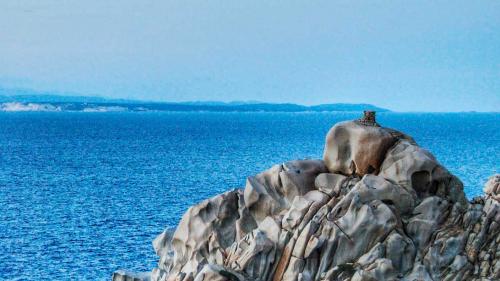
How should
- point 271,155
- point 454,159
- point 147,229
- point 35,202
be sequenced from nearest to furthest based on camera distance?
point 147,229 < point 35,202 < point 454,159 < point 271,155

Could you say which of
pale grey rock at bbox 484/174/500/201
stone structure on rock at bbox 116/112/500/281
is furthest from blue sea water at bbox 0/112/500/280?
pale grey rock at bbox 484/174/500/201

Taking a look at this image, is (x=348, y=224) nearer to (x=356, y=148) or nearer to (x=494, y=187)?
(x=356, y=148)

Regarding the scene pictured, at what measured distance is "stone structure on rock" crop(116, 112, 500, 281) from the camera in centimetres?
4559

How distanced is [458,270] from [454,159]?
433ft

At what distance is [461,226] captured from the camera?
47844 millimetres

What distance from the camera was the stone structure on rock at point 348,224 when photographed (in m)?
45.6

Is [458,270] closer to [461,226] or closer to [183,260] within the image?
[461,226]

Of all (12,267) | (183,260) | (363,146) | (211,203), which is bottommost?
(12,267)

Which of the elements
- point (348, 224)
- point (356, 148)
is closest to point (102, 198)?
point (356, 148)

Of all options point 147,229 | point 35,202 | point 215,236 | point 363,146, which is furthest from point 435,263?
point 35,202

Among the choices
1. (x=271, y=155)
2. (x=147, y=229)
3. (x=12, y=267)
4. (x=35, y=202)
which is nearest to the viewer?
(x=12, y=267)

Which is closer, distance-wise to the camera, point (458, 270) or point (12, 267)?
point (458, 270)

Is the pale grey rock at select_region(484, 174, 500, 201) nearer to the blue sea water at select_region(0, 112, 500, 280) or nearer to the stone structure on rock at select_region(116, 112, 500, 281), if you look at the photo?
the stone structure on rock at select_region(116, 112, 500, 281)

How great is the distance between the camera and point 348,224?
151 ft
